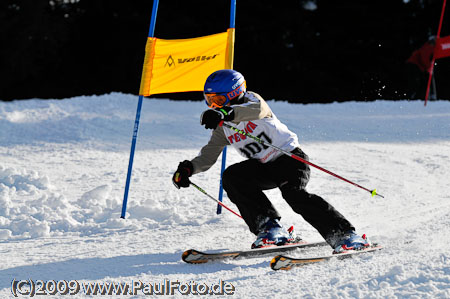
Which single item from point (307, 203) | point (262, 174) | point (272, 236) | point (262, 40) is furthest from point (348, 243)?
point (262, 40)

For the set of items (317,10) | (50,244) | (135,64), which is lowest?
(50,244)

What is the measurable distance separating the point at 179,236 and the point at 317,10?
656 inches

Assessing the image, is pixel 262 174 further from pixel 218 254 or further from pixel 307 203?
pixel 218 254

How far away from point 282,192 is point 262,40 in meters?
15.9

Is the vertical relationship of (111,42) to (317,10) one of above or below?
below

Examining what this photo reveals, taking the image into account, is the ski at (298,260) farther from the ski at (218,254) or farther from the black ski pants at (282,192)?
the ski at (218,254)

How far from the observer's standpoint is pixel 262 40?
19.1m

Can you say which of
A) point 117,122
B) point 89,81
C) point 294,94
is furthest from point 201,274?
point 89,81

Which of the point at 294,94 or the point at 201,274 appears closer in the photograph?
the point at 201,274

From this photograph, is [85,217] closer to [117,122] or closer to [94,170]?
[94,170]

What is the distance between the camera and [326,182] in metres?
6.32

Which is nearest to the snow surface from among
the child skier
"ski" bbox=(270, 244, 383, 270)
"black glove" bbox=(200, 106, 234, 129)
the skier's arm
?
"ski" bbox=(270, 244, 383, 270)

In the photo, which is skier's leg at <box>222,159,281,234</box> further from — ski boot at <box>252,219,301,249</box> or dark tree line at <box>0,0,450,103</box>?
dark tree line at <box>0,0,450,103</box>

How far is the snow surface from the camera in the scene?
3.25 m
